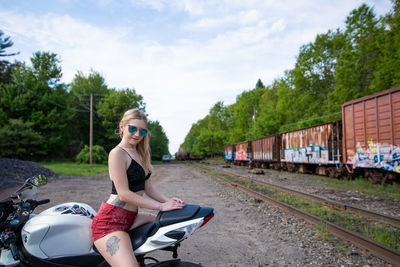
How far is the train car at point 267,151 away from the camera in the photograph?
74.9 ft

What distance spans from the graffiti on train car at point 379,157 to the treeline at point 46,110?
813 inches

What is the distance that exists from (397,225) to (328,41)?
32.1 meters

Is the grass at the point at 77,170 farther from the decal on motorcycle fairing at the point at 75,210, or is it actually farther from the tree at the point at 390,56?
the tree at the point at 390,56

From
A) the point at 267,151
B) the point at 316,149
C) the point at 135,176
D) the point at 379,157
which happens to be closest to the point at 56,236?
the point at 135,176

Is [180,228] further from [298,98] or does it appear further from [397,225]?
[298,98]

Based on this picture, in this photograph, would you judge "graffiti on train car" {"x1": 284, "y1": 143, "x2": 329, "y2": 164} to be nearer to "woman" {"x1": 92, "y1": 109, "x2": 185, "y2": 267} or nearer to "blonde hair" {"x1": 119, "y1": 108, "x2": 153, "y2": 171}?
"blonde hair" {"x1": 119, "y1": 108, "x2": 153, "y2": 171}

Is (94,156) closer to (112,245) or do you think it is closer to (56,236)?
(56,236)

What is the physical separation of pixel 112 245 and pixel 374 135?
12632mm

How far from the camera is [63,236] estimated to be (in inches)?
69.5

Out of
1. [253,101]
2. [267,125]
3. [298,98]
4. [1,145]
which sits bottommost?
[1,145]

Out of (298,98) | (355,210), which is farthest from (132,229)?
(298,98)

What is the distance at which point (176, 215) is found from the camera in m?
1.72

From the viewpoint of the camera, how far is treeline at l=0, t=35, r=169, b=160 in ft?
→ 104

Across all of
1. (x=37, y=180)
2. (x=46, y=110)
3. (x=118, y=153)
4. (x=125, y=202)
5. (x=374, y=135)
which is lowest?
(x=125, y=202)
